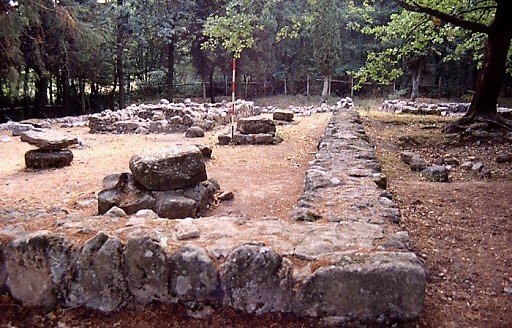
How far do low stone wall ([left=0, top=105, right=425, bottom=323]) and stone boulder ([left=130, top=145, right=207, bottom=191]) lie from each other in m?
1.92

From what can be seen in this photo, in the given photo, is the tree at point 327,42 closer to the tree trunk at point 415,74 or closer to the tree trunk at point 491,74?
the tree trunk at point 415,74

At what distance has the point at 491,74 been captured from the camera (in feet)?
33.3

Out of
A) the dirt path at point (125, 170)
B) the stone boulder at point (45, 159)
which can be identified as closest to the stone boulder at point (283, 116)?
the dirt path at point (125, 170)

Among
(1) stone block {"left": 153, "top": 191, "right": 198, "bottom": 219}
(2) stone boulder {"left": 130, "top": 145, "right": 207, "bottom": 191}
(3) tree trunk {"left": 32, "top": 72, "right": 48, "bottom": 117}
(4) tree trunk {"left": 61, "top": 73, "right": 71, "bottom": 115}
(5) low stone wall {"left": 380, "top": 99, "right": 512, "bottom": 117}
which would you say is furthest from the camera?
(4) tree trunk {"left": 61, "top": 73, "right": 71, "bottom": 115}

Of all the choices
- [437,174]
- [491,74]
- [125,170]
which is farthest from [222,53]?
[437,174]

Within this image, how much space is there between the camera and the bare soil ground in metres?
2.36

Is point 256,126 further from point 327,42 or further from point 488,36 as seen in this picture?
point 327,42

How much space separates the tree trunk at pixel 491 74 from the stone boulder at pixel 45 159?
9.41m

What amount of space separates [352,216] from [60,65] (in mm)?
16988

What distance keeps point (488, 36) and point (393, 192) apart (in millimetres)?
7177

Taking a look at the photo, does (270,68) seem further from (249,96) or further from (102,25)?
(102,25)

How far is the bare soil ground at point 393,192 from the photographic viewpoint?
2.36 m

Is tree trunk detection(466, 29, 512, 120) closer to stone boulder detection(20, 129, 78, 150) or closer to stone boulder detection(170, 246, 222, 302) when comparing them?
stone boulder detection(20, 129, 78, 150)

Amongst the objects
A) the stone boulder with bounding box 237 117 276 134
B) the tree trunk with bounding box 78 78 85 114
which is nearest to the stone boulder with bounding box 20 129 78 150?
the stone boulder with bounding box 237 117 276 134
